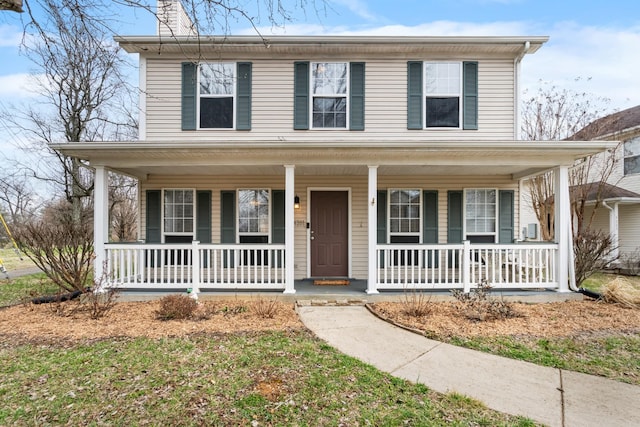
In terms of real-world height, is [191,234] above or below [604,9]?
below

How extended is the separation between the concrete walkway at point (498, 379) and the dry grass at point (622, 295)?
142 inches

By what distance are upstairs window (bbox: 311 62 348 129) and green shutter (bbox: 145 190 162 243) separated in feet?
13.7

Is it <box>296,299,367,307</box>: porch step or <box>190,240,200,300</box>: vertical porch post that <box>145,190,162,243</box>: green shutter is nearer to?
<box>190,240,200,300</box>: vertical porch post

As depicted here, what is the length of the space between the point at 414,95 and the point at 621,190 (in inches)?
370

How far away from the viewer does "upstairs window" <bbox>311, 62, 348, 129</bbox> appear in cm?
778

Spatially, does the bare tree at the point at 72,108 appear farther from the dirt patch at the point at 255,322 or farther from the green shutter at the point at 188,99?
the dirt patch at the point at 255,322

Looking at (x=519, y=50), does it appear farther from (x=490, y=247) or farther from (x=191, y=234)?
(x=191, y=234)

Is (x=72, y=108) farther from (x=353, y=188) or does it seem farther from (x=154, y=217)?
(x=353, y=188)

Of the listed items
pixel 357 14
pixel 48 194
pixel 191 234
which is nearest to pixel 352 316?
pixel 191 234

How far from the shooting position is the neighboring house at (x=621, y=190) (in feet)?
36.1

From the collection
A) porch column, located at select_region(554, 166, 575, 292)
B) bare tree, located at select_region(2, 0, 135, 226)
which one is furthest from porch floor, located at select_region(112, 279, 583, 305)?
bare tree, located at select_region(2, 0, 135, 226)

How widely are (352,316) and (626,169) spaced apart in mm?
13275

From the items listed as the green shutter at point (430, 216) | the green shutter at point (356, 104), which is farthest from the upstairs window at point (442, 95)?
the green shutter at point (430, 216)

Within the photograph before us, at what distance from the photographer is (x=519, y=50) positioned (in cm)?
756
